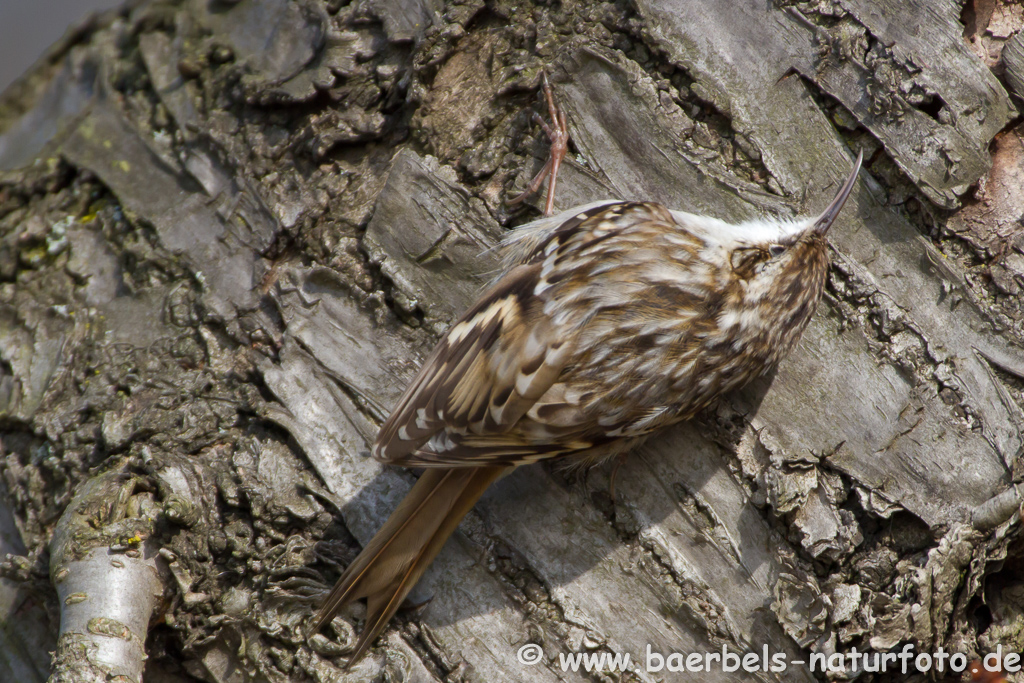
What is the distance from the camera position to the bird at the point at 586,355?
5.15ft

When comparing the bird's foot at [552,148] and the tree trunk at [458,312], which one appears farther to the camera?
the bird's foot at [552,148]

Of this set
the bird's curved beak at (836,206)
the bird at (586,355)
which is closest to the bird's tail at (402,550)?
the bird at (586,355)

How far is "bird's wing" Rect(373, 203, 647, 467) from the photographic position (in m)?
1.57

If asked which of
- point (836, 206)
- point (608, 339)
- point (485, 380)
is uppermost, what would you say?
point (836, 206)

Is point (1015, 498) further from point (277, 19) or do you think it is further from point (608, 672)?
point (277, 19)

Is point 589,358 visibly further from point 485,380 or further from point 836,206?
point 836,206

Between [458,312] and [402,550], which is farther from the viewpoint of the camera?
[458,312]

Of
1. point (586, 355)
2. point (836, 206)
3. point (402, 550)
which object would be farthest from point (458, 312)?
point (836, 206)

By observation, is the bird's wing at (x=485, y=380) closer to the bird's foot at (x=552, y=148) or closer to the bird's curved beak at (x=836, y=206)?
the bird's foot at (x=552, y=148)

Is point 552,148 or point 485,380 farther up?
point 552,148

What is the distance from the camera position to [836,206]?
61.4 inches

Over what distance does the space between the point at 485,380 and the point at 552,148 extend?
1.86 ft

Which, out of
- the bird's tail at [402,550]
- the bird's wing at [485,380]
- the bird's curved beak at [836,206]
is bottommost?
the bird's tail at [402,550]

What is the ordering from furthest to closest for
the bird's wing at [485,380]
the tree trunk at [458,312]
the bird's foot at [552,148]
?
the bird's foot at [552,148] < the bird's wing at [485,380] < the tree trunk at [458,312]
